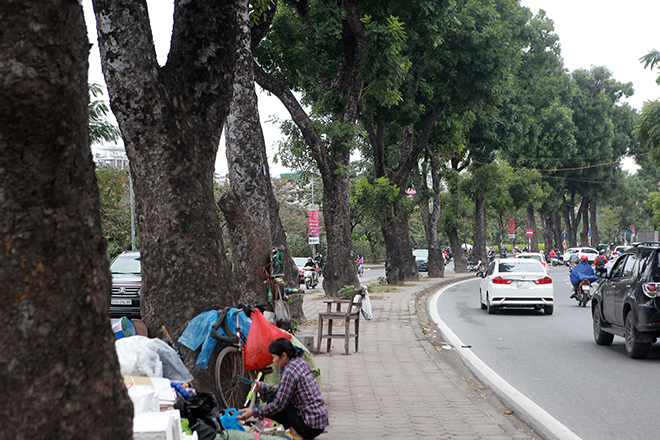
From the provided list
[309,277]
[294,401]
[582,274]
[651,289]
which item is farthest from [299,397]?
[309,277]

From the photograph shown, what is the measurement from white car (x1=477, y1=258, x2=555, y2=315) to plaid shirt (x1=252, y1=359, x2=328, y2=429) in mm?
13923

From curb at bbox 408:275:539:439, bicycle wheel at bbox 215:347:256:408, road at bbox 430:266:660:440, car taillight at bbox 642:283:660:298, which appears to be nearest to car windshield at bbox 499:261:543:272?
road at bbox 430:266:660:440

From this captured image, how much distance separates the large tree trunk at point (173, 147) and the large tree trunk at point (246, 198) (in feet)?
12.4

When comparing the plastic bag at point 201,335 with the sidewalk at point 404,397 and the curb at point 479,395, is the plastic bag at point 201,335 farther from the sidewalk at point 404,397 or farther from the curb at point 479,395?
the curb at point 479,395

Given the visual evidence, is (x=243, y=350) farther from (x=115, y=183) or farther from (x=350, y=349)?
(x=115, y=183)

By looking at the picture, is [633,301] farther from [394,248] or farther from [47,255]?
[394,248]

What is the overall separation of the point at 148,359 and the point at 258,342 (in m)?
1.34

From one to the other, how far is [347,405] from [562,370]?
13.4 feet

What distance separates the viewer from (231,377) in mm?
6766

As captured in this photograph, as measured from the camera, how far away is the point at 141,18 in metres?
6.58

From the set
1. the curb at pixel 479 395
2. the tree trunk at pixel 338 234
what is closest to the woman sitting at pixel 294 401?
the curb at pixel 479 395

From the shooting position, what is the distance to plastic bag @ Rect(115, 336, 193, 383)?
194 inches

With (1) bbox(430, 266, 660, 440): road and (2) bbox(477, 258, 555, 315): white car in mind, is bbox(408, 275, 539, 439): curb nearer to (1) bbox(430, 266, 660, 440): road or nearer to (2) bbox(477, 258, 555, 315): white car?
(1) bbox(430, 266, 660, 440): road

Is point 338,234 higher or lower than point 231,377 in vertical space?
higher
